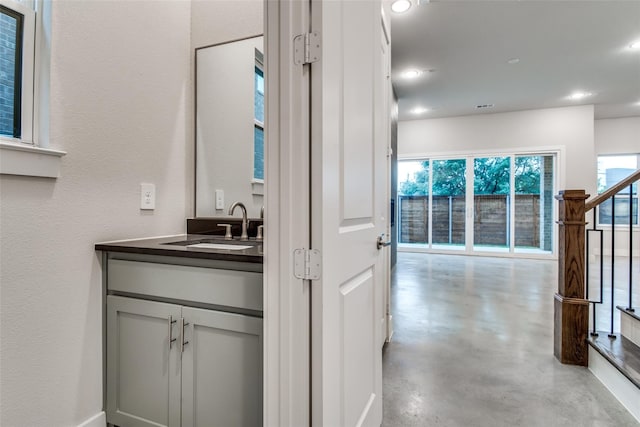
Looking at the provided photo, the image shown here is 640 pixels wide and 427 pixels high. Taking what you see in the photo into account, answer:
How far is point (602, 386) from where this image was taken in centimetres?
194

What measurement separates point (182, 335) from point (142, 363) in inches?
11.1

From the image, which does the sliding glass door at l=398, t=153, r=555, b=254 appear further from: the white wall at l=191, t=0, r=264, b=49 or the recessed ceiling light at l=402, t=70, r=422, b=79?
the white wall at l=191, t=0, r=264, b=49

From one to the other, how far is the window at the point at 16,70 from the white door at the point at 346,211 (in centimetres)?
120

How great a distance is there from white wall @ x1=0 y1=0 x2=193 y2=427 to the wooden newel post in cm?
254

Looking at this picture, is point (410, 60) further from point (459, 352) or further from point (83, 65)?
point (83, 65)

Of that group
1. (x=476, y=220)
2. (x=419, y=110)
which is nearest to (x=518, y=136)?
(x=476, y=220)

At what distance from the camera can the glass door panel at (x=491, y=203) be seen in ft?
22.6

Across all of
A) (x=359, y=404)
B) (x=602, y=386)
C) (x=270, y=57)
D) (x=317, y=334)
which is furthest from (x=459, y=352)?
(x=270, y=57)

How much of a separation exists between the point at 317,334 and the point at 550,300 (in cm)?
387

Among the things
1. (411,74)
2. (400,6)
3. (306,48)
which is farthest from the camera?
(411,74)

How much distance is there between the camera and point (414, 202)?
7.61m

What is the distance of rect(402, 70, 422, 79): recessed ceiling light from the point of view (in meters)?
4.82

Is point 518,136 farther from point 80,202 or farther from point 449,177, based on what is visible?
point 80,202

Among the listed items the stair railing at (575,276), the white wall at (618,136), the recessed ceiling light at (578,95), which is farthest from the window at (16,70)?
the white wall at (618,136)
